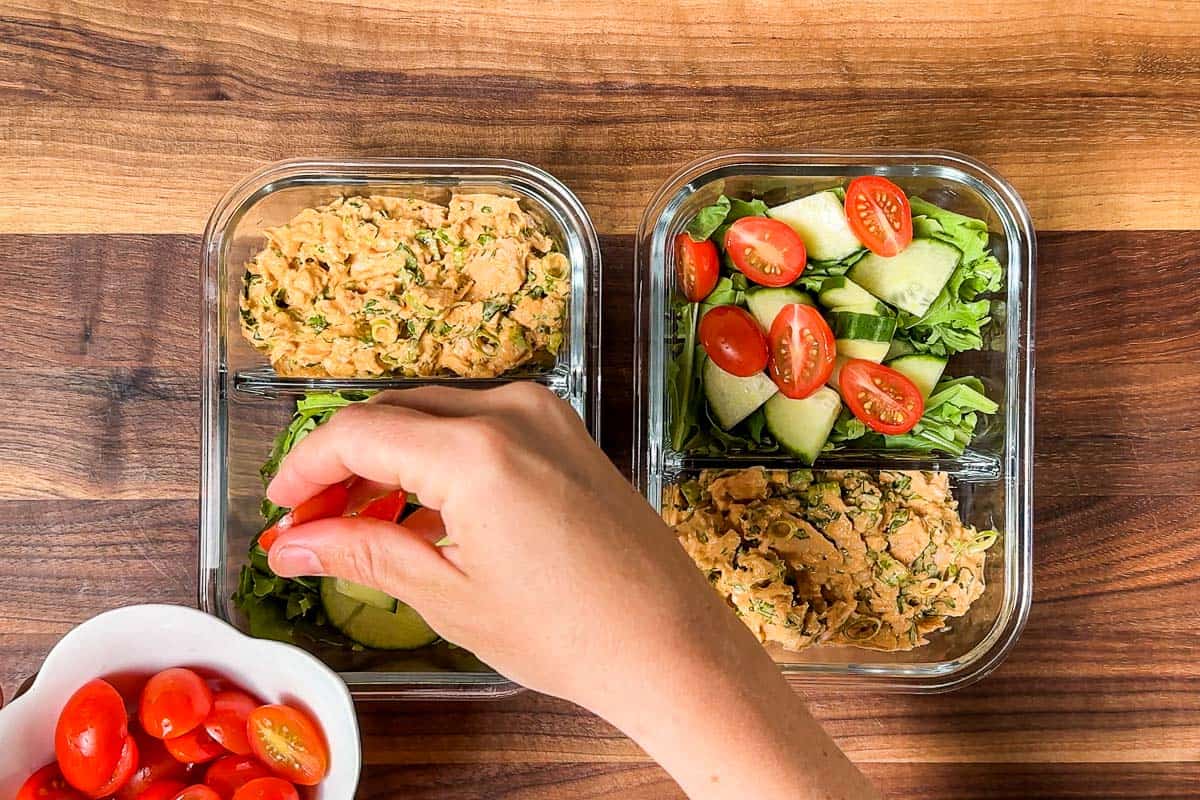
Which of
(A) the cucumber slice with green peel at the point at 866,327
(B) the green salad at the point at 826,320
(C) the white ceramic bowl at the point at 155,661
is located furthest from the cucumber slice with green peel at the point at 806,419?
(C) the white ceramic bowl at the point at 155,661

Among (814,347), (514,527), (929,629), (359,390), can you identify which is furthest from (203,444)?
(929,629)

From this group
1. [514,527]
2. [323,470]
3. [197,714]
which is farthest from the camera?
[197,714]

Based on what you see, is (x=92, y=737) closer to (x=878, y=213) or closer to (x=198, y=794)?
(x=198, y=794)

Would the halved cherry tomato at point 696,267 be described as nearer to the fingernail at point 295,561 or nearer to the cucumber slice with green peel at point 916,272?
the cucumber slice with green peel at point 916,272

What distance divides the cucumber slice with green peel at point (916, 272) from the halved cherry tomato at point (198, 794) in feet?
4.77

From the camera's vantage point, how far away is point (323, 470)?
1.27 m

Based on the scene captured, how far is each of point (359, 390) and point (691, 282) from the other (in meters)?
0.64

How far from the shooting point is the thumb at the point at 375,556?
3.89ft

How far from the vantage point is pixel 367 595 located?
1.68 metres

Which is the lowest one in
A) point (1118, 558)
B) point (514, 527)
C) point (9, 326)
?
point (1118, 558)

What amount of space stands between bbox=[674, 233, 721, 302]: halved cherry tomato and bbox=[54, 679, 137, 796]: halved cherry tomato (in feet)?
3.90

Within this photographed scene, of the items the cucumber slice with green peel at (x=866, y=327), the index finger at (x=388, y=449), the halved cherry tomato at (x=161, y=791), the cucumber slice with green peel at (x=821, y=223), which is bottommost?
the halved cherry tomato at (x=161, y=791)

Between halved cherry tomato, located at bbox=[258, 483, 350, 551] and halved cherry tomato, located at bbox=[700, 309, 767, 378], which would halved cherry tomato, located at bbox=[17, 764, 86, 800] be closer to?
halved cherry tomato, located at bbox=[258, 483, 350, 551]

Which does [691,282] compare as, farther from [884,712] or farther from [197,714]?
[197,714]
